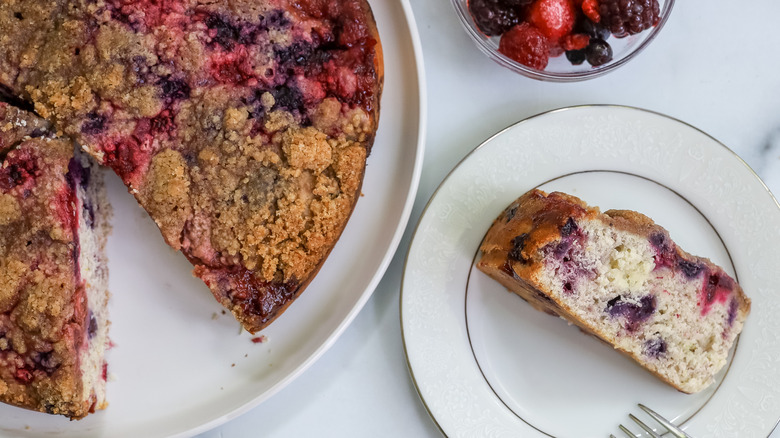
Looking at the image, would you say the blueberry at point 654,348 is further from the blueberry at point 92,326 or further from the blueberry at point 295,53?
the blueberry at point 92,326

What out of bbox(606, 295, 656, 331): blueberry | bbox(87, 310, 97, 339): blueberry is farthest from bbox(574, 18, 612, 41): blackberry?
bbox(87, 310, 97, 339): blueberry

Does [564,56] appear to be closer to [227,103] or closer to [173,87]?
[227,103]

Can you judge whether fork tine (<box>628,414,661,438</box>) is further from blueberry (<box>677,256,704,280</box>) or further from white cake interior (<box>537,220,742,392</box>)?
blueberry (<box>677,256,704,280</box>)

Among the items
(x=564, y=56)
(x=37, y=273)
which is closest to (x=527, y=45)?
(x=564, y=56)

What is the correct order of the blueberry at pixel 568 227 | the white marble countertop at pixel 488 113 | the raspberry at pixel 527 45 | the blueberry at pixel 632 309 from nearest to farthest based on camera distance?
1. the blueberry at pixel 568 227
2. the blueberry at pixel 632 309
3. the raspberry at pixel 527 45
4. the white marble countertop at pixel 488 113

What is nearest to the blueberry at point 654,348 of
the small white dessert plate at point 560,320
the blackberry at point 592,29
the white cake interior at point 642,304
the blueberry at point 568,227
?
the white cake interior at point 642,304

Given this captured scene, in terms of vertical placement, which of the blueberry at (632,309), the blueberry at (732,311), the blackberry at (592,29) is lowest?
the blueberry at (632,309)
